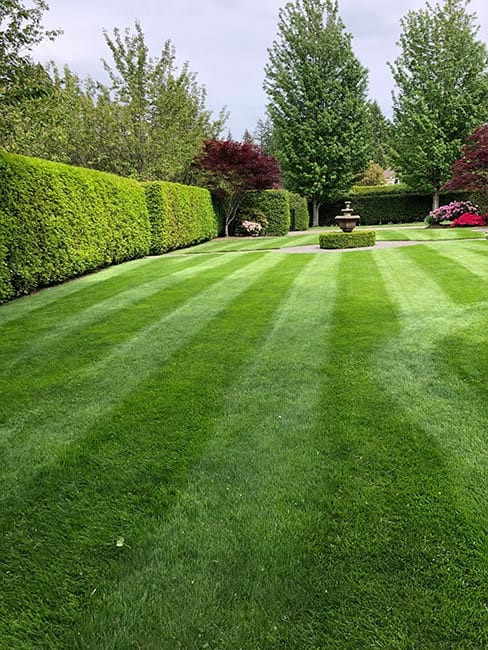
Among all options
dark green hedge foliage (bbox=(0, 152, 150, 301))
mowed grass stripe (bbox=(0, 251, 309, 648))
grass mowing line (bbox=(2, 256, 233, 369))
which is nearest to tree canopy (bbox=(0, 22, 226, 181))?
dark green hedge foliage (bbox=(0, 152, 150, 301))

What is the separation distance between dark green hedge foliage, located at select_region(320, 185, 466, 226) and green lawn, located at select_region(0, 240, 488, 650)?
23104 mm

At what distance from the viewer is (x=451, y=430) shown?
8.40 feet

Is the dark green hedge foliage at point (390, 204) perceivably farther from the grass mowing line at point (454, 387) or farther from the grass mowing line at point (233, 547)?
the grass mowing line at point (233, 547)

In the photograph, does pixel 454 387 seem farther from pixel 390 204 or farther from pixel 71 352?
pixel 390 204

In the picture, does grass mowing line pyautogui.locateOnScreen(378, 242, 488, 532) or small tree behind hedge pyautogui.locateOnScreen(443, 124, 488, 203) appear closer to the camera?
grass mowing line pyautogui.locateOnScreen(378, 242, 488, 532)

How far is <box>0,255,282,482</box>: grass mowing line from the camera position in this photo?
264cm

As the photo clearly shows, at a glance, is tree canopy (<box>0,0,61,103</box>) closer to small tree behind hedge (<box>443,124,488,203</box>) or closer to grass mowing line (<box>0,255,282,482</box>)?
grass mowing line (<box>0,255,282,482</box>)

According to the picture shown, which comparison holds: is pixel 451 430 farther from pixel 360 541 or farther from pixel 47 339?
pixel 47 339

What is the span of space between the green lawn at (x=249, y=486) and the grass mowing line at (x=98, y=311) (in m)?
0.07

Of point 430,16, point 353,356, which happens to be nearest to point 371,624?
point 353,356

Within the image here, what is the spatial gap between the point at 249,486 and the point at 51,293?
253 inches

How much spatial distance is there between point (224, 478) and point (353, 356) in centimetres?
195

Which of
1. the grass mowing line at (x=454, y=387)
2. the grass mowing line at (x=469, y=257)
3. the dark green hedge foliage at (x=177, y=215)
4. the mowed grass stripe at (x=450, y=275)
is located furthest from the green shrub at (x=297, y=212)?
the grass mowing line at (x=454, y=387)

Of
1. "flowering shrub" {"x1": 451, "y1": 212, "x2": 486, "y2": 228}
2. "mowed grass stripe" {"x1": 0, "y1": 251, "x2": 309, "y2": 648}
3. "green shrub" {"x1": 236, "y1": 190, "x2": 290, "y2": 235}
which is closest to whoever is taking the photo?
"mowed grass stripe" {"x1": 0, "y1": 251, "x2": 309, "y2": 648}
